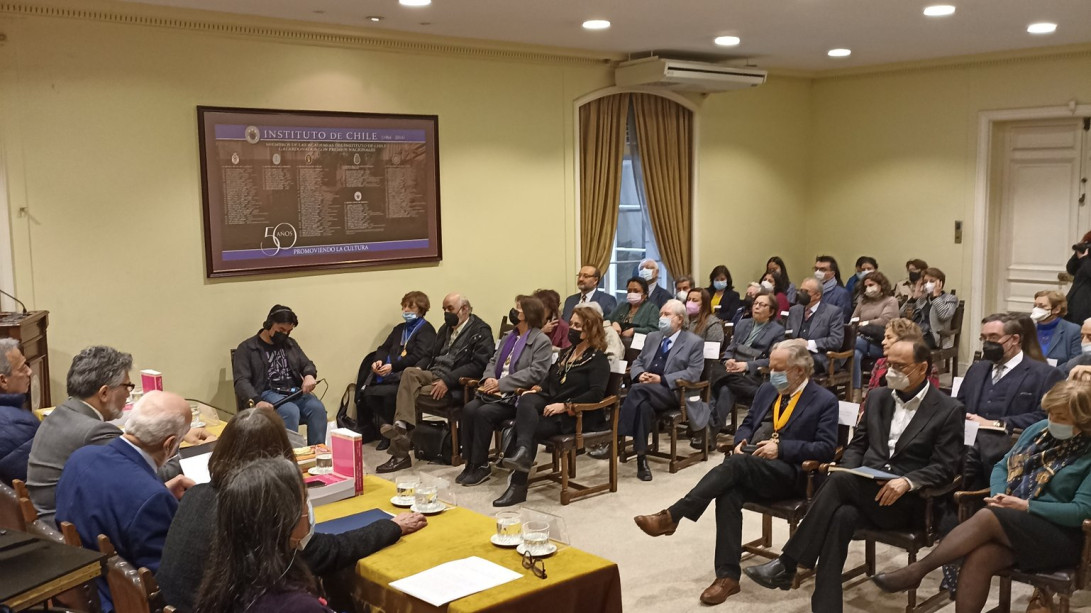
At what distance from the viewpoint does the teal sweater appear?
11.7 ft

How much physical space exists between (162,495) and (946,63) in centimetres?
888

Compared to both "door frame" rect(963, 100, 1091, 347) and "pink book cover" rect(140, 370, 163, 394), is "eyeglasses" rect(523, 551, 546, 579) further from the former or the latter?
"door frame" rect(963, 100, 1091, 347)

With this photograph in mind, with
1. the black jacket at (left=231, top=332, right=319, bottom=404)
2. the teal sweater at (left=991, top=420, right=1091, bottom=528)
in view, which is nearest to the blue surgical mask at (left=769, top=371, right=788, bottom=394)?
the teal sweater at (left=991, top=420, right=1091, bottom=528)

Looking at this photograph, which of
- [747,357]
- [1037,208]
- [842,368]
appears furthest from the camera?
[1037,208]

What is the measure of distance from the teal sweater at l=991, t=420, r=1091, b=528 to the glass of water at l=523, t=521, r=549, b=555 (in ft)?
6.27

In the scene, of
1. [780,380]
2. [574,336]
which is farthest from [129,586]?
[574,336]

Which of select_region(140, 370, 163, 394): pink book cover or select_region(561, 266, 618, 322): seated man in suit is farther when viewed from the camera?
select_region(561, 266, 618, 322): seated man in suit

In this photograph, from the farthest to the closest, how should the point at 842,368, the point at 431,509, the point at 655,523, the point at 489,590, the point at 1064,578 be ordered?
the point at 842,368
the point at 655,523
the point at 1064,578
the point at 431,509
the point at 489,590

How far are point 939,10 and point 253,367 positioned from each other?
5357 mm

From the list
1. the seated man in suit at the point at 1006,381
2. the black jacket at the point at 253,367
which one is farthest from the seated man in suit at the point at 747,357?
the black jacket at the point at 253,367

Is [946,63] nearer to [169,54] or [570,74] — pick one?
[570,74]

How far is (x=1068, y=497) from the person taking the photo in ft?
12.1

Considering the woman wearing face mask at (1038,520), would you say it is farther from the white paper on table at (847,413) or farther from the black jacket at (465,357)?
the black jacket at (465,357)

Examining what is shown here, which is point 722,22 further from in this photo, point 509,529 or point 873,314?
point 509,529
